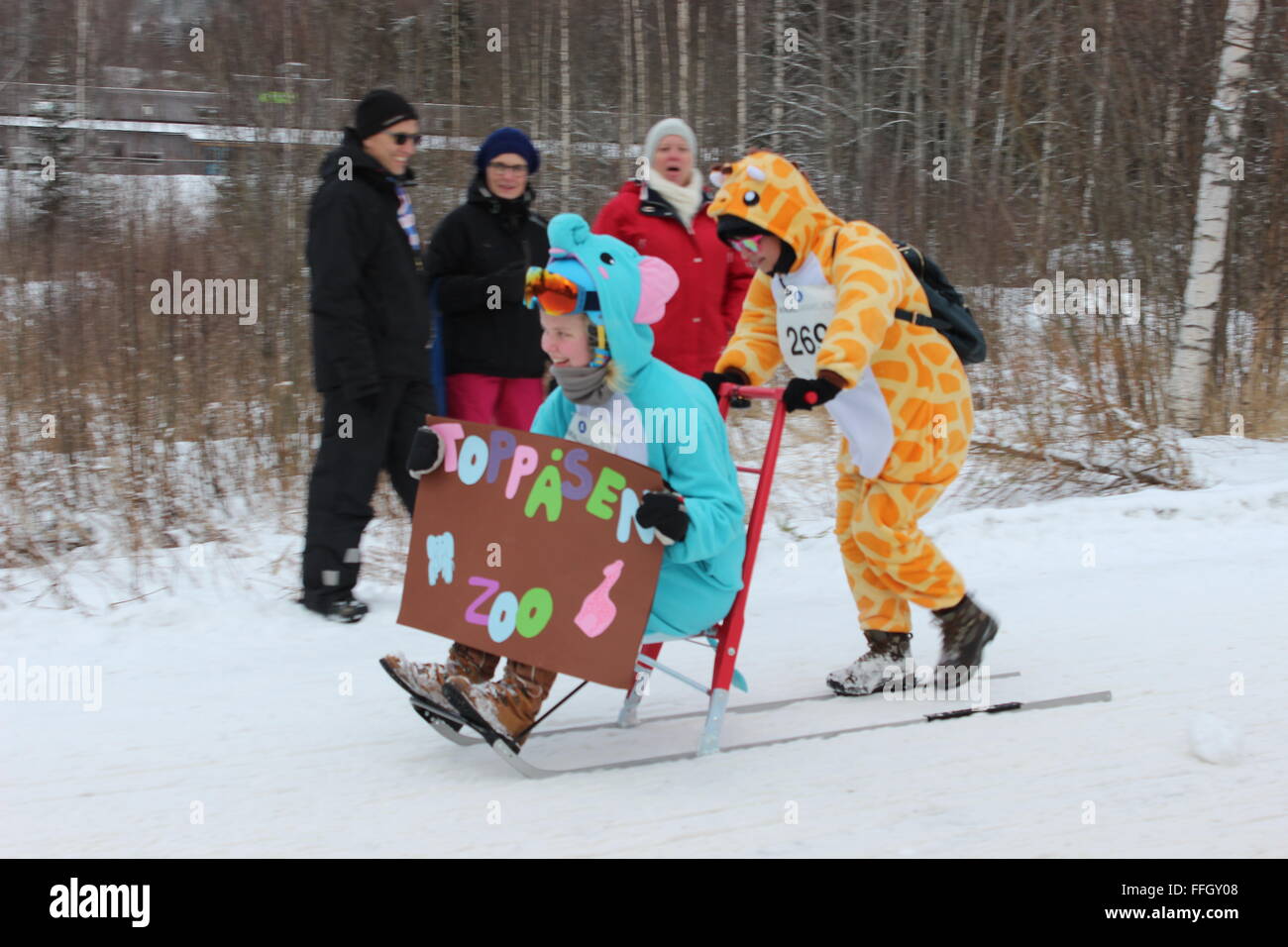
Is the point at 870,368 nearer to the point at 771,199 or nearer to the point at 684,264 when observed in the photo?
the point at 771,199

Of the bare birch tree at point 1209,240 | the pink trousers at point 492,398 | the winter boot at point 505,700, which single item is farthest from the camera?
the bare birch tree at point 1209,240

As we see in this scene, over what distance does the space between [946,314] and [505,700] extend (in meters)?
1.92

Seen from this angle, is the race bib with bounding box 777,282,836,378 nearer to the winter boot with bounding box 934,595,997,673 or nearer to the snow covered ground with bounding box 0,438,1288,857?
the winter boot with bounding box 934,595,997,673

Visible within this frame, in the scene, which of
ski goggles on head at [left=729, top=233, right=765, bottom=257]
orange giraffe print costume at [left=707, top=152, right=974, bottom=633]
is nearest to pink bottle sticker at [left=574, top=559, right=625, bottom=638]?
orange giraffe print costume at [left=707, top=152, right=974, bottom=633]

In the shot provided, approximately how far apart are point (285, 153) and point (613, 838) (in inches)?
295

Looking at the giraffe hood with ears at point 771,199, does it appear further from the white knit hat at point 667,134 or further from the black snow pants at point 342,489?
the black snow pants at point 342,489

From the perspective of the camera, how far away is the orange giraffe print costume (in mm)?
3709

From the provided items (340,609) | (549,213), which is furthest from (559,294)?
(549,213)

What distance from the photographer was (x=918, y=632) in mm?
5066

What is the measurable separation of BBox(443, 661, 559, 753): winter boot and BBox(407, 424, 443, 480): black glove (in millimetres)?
596

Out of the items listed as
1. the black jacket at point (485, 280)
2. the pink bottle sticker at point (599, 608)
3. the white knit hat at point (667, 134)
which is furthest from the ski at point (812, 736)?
the white knit hat at point (667, 134)

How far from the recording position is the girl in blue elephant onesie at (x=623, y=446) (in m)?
3.21

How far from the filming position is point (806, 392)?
3375mm

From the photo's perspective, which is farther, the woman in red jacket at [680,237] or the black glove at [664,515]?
the woman in red jacket at [680,237]
